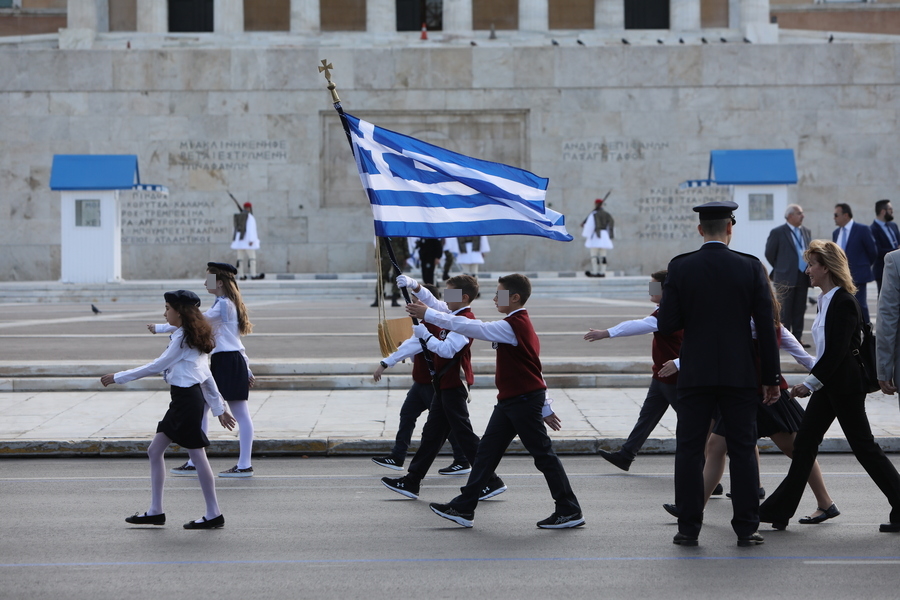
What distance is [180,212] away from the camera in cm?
2977

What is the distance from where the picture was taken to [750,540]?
5793 mm

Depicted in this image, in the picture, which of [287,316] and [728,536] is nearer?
[728,536]

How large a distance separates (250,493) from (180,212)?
2350 cm

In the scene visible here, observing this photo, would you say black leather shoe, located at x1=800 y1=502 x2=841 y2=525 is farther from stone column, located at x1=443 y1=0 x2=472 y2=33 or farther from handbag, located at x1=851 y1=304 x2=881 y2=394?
stone column, located at x1=443 y1=0 x2=472 y2=33

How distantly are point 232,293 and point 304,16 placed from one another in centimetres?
2789

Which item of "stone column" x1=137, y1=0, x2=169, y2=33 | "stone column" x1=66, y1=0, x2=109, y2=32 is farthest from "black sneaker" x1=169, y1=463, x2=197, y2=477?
"stone column" x1=137, y1=0, x2=169, y2=33

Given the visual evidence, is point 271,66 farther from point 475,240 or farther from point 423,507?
point 423,507

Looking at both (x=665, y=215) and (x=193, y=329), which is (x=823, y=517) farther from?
(x=665, y=215)

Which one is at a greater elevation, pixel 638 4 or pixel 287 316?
pixel 638 4

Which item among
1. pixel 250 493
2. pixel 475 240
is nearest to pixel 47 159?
pixel 475 240

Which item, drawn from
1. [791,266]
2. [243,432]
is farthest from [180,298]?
[791,266]

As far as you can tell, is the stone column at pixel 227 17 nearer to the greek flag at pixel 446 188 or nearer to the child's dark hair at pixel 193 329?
the greek flag at pixel 446 188

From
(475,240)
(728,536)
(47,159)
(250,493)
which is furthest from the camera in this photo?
(47,159)

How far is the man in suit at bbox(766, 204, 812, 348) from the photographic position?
1305cm
